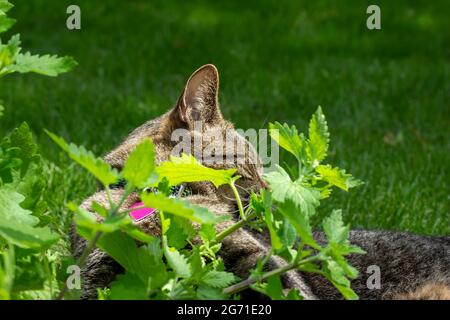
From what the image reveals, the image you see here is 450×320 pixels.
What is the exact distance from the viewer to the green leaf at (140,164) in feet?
4.85

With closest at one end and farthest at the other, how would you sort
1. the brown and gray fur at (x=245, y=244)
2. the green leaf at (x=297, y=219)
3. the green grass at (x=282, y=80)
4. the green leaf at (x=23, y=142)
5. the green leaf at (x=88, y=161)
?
the green leaf at (x=88, y=161)
the green leaf at (x=297, y=219)
the green leaf at (x=23, y=142)
the brown and gray fur at (x=245, y=244)
the green grass at (x=282, y=80)

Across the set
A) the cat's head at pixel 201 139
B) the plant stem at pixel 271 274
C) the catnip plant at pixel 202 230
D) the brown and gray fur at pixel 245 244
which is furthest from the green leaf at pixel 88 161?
the cat's head at pixel 201 139

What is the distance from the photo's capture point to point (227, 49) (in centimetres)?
621

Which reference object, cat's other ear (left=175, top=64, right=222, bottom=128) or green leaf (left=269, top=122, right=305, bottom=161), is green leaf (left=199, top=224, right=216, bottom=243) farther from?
cat's other ear (left=175, top=64, right=222, bottom=128)

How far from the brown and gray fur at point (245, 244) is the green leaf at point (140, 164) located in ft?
2.66

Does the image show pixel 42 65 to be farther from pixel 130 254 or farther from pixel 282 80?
pixel 282 80

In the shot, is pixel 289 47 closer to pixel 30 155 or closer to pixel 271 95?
pixel 271 95

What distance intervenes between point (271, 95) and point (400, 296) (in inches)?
126

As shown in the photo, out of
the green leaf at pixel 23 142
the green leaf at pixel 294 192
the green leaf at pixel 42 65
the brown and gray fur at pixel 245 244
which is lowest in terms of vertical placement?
the brown and gray fur at pixel 245 244

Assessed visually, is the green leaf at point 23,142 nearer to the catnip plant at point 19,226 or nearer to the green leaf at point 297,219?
the catnip plant at point 19,226

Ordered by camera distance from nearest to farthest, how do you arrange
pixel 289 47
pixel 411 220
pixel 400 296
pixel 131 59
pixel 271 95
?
pixel 400 296 → pixel 411 220 → pixel 271 95 → pixel 131 59 → pixel 289 47
